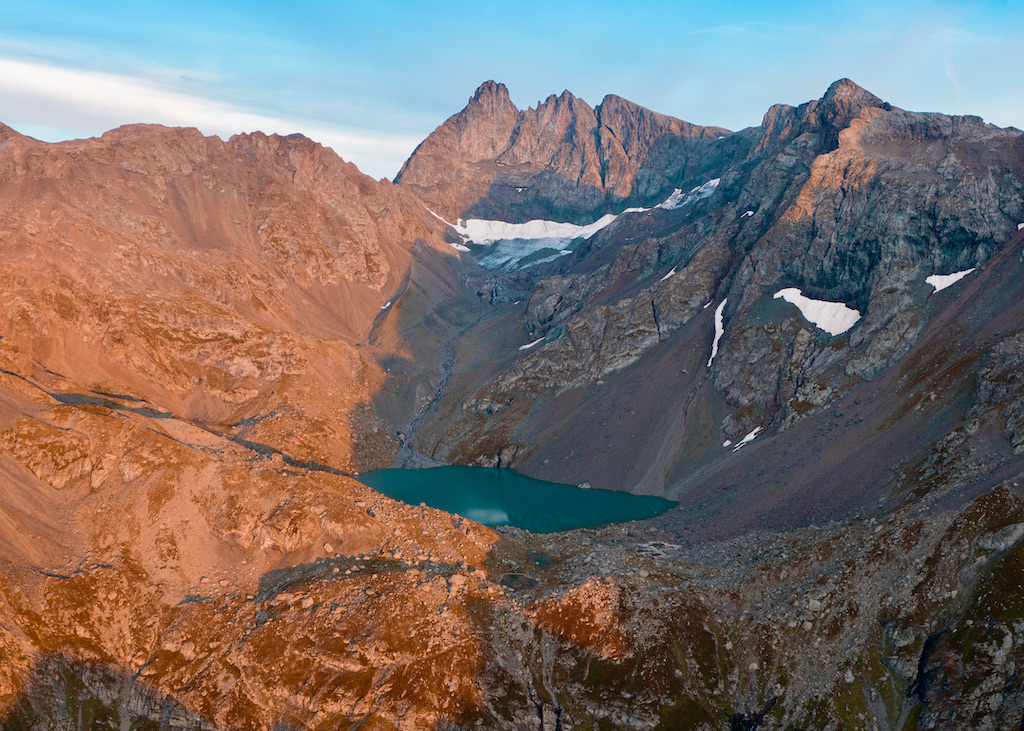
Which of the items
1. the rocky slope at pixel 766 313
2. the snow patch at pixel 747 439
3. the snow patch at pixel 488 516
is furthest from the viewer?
the rocky slope at pixel 766 313

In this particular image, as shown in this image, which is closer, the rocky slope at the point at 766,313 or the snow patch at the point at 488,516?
the snow patch at the point at 488,516

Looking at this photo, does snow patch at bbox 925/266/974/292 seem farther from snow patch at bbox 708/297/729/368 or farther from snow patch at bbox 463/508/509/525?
snow patch at bbox 463/508/509/525

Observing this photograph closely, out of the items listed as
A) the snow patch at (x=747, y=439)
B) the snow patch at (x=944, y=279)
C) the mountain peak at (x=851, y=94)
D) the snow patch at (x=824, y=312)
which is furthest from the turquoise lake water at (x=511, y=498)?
the mountain peak at (x=851, y=94)

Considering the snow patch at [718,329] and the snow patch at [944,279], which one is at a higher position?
the snow patch at [944,279]

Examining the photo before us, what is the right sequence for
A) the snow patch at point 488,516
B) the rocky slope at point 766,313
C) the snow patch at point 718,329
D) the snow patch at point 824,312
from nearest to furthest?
1. the snow patch at point 488,516
2. the rocky slope at point 766,313
3. the snow patch at point 824,312
4. the snow patch at point 718,329

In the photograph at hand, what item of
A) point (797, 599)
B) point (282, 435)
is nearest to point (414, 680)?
point (797, 599)

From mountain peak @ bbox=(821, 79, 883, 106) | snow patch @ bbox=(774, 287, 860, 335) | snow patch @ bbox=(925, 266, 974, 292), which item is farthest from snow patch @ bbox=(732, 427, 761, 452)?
mountain peak @ bbox=(821, 79, 883, 106)

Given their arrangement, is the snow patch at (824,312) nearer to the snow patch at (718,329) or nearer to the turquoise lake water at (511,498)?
the snow patch at (718,329)

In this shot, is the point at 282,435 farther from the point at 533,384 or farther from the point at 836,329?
the point at 836,329
